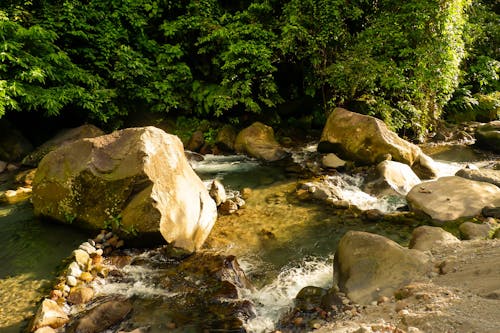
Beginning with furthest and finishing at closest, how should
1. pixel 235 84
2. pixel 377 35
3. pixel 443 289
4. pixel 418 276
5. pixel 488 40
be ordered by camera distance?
pixel 488 40 < pixel 235 84 < pixel 377 35 < pixel 418 276 < pixel 443 289

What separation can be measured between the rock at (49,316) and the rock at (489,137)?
1273 cm

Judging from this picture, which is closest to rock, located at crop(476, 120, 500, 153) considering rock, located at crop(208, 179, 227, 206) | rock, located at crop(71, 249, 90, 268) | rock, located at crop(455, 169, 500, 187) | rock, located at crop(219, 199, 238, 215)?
rock, located at crop(455, 169, 500, 187)

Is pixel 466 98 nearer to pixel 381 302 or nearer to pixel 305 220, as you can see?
pixel 305 220

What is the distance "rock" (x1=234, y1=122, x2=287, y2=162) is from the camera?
453 inches

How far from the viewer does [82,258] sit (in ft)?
18.8

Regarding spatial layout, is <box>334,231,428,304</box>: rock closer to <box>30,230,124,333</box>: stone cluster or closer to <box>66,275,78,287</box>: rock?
<box>30,230,124,333</box>: stone cluster

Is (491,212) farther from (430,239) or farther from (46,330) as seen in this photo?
(46,330)

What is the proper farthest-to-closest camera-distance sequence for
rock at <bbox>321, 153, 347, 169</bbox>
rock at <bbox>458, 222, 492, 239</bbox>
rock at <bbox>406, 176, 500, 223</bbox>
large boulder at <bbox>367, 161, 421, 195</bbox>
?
rock at <bbox>321, 153, 347, 169</bbox>, large boulder at <bbox>367, 161, 421, 195</bbox>, rock at <bbox>406, 176, 500, 223</bbox>, rock at <bbox>458, 222, 492, 239</bbox>

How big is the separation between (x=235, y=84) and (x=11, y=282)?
894cm

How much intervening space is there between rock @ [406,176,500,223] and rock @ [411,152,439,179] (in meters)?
2.06

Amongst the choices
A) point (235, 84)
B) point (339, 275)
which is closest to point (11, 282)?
point (339, 275)

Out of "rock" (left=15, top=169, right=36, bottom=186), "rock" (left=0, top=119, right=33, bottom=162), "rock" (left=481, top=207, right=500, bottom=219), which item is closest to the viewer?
"rock" (left=481, top=207, right=500, bottom=219)

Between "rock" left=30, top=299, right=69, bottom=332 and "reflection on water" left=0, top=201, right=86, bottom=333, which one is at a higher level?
"rock" left=30, top=299, right=69, bottom=332

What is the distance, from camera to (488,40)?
15852mm
